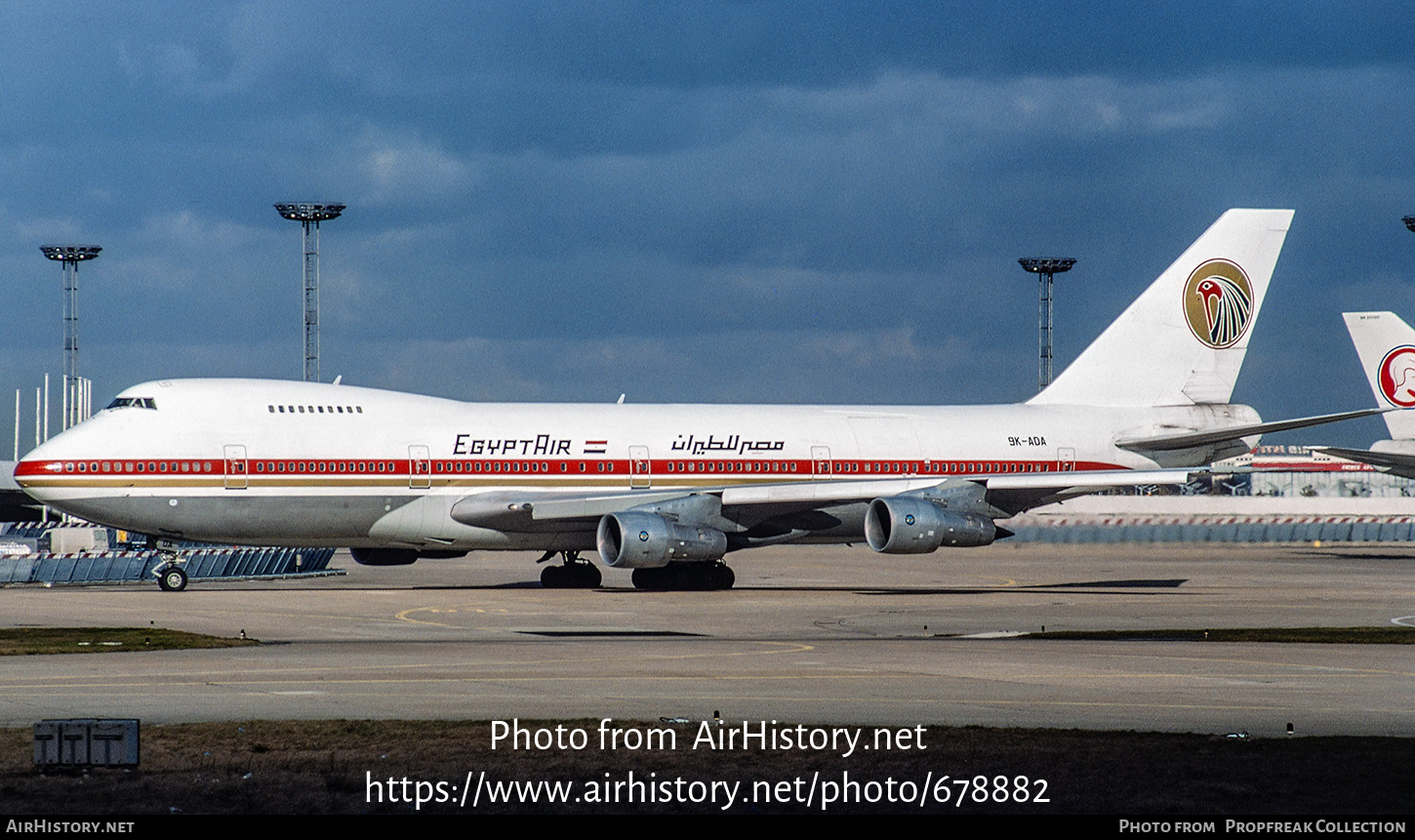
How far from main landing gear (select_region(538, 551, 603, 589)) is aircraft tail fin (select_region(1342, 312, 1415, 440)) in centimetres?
3277

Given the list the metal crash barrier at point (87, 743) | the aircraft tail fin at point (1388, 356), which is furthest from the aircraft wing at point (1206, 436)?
the metal crash barrier at point (87, 743)

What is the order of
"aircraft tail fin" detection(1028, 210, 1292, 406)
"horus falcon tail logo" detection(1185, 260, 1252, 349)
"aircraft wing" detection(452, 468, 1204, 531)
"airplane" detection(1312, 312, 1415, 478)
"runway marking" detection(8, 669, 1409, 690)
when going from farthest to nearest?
"airplane" detection(1312, 312, 1415, 478)
"horus falcon tail logo" detection(1185, 260, 1252, 349)
"aircraft tail fin" detection(1028, 210, 1292, 406)
"aircraft wing" detection(452, 468, 1204, 531)
"runway marking" detection(8, 669, 1409, 690)

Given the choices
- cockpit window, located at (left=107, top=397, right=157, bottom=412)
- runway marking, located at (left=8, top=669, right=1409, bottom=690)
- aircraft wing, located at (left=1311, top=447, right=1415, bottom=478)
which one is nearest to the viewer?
runway marking, located at (left=8, top=669, right=1409, bottom=690)

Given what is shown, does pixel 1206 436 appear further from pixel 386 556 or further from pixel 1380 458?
pixel 386 556

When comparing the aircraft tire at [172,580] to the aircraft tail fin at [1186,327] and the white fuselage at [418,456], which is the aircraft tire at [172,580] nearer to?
the white fuselage at [418,456]

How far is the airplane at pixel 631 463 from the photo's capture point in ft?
136

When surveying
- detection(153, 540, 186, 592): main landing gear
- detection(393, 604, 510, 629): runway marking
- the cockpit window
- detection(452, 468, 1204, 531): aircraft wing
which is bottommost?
detection(393, 604, 510, 629): runway marking

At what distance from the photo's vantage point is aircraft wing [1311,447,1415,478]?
57.7 metres

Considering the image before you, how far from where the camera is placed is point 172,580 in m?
43.0

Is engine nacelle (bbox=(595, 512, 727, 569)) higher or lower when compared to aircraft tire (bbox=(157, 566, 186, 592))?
higher

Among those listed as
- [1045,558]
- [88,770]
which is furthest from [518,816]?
[1045,558]

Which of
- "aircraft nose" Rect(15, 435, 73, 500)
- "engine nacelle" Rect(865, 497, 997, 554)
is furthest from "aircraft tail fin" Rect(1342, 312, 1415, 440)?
"aircraft nose" Rect(15, 435, 73, 500)

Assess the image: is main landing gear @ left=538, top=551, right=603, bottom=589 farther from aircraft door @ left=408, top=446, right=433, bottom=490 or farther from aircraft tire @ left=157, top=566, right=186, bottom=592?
aircraft tire @ left=157, top=566, right=186, bottom=592

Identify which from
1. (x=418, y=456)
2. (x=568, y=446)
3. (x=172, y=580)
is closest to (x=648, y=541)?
(x=568, y=446)
